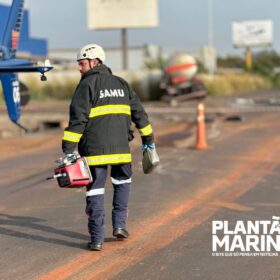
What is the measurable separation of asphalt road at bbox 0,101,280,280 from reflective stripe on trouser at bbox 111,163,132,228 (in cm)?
24

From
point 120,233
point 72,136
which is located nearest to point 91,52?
point 72,136

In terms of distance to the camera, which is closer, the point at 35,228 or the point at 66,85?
the point at 35,228

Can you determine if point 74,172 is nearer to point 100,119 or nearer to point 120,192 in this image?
point 100,119

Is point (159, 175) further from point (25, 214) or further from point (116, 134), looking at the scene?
point (116, 134)

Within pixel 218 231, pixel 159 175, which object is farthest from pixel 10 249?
pixel 159 175

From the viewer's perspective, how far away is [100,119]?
22.6 feet

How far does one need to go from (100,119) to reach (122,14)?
54.7 m

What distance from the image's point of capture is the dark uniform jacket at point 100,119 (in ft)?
22.1

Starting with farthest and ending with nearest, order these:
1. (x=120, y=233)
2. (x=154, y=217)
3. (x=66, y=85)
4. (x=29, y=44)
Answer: (x=66, y=85) → (x=29, y=44) → (x=154, y=217) → (x=120, y=233)

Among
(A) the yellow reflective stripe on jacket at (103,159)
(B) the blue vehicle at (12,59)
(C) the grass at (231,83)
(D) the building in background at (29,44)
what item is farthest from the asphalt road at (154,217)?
(C) the grass at (231,83)

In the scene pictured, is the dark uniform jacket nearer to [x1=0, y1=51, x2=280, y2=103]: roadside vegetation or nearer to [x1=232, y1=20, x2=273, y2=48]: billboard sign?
[x1=0, y1=51, x2=280, y2=103]: roadside vegetation

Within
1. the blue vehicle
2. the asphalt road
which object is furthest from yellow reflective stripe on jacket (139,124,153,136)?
the blue vehicle

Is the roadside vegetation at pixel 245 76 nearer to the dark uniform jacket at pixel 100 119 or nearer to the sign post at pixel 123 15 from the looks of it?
the sign post at pixel 123 15

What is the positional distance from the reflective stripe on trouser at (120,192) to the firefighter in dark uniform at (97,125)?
0.12 metres
